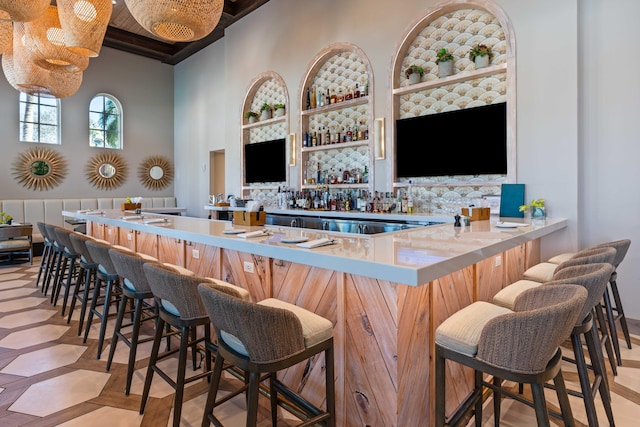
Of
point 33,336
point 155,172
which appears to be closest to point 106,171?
point 155,172

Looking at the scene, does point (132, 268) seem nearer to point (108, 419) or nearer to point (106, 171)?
point (108, 419)

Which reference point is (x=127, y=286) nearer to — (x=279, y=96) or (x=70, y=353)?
(x=70, y=353)

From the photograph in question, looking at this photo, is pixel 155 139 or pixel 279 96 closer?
pixel 279 96

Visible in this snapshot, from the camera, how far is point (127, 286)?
243 cm

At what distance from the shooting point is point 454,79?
4.04 metres

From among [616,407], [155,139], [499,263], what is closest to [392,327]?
[499,263]

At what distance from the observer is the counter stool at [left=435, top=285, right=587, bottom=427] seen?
1193 millimetres

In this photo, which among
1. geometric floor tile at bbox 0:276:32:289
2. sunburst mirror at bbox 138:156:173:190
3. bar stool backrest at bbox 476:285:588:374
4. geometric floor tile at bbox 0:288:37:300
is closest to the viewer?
bar stool backrest at bbox 476:285:588:374

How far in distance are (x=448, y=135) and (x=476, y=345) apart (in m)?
3.30

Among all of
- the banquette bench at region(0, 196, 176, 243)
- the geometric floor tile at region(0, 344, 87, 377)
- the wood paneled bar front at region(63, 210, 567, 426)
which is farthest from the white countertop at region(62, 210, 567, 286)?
the banquette bench at region(0, 196, 176, 243)

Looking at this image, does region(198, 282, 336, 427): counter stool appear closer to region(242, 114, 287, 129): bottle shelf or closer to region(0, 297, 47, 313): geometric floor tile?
region(0, 297, 47, 313): geometric floor tile

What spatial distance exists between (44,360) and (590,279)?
3.57 meters

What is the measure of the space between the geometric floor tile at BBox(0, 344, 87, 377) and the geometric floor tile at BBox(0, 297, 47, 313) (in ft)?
5.16

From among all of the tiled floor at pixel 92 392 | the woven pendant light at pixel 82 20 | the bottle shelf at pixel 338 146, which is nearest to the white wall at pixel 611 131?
the tiled floor at pixel 92 392
